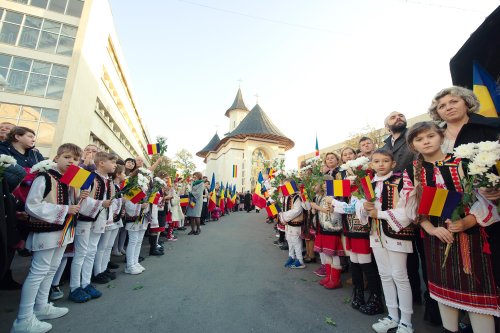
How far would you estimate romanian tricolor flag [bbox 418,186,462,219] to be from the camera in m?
1.70

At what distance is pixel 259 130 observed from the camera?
37406 mm

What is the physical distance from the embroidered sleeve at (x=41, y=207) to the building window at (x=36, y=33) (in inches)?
694

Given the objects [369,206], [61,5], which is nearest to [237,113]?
[61,5]

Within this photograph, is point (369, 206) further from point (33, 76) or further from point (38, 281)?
point (33, 76)

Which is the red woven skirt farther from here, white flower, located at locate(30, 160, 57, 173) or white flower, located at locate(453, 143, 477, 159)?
white flower, located at locate(30, 160, 57, 173)

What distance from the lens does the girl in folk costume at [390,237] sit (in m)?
2.30

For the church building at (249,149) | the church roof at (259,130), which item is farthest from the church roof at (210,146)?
the church roof at (259,130)

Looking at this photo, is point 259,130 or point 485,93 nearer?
point 485,93

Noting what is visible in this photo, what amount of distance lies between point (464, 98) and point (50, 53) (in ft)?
68.0

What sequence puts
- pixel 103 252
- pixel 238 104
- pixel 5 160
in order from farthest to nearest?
1. pixel 238 104
2. pixel 103 252
3. pixel 5 160

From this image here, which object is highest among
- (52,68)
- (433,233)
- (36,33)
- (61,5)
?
(61,5)

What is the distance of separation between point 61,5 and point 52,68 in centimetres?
480

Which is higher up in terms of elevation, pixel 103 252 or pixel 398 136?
pixel 398 136

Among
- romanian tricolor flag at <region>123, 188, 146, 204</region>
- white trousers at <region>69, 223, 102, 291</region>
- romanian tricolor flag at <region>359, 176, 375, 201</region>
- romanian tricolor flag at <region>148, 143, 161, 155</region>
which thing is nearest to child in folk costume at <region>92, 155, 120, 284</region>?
romanian tricolor flag at <region>123, 188, 146, 204</region>
